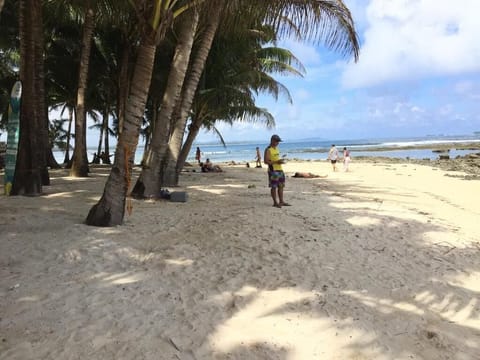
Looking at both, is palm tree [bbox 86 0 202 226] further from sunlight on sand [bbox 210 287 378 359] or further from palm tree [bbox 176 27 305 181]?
palm tree [bbox 176 27 305 181]

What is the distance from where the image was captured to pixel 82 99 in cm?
1222

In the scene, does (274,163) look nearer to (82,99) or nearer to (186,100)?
(186,100)

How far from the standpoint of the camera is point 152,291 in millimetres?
4105

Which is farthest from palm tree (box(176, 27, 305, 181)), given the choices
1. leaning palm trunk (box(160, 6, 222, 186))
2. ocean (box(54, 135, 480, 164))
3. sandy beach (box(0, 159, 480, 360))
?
sandy beach (box(0, 159, 480, 360))

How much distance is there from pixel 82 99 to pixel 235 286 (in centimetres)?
978

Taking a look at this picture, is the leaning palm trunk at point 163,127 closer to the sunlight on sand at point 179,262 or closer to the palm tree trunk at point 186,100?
the palm tree trunk at point 186,100

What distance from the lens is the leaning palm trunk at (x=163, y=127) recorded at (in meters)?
8.87

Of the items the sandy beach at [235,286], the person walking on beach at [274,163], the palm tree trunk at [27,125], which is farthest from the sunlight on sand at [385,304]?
the palm tree trunk at [27,125]

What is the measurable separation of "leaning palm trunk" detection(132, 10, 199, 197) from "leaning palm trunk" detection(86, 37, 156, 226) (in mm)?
2682

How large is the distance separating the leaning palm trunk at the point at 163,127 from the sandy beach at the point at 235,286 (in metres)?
1.43

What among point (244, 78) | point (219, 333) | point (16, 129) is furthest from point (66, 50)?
point (219, 333)

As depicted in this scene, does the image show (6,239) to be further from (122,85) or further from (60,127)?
(60,127)

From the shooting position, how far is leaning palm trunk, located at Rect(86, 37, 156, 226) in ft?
19.6

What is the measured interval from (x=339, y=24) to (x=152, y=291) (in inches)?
211
